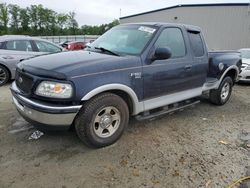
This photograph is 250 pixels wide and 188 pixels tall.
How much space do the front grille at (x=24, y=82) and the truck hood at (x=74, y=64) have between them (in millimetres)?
106

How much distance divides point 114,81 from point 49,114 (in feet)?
3.24

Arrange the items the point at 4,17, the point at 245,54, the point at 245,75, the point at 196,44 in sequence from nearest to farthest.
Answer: the point at 196,44 → the point at 245,75 → the point at 245,54 → the point at 4,17

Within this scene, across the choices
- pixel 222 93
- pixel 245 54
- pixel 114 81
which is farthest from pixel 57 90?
pixel 245 54

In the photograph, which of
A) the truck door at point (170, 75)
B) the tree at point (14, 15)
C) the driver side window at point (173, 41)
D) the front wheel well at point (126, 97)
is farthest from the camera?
the tree at point (14, 15)

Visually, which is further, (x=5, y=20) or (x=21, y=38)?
(x=5, y=20)

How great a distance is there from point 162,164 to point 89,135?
108cm

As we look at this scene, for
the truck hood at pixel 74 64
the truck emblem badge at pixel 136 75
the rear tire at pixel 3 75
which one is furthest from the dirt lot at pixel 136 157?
the rear tire at pixel 3 75

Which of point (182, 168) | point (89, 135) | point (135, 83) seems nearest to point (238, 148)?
point (182, 168)

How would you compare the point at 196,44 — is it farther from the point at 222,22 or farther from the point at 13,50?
the point at 222,22

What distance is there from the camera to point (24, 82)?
3.53m

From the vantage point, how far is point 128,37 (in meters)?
4.37

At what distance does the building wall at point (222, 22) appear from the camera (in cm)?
1838

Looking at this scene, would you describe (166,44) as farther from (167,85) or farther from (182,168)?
(182,168)

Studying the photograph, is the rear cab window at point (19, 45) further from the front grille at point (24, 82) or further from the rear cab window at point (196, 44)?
the rear cab window at point (196, 44)
